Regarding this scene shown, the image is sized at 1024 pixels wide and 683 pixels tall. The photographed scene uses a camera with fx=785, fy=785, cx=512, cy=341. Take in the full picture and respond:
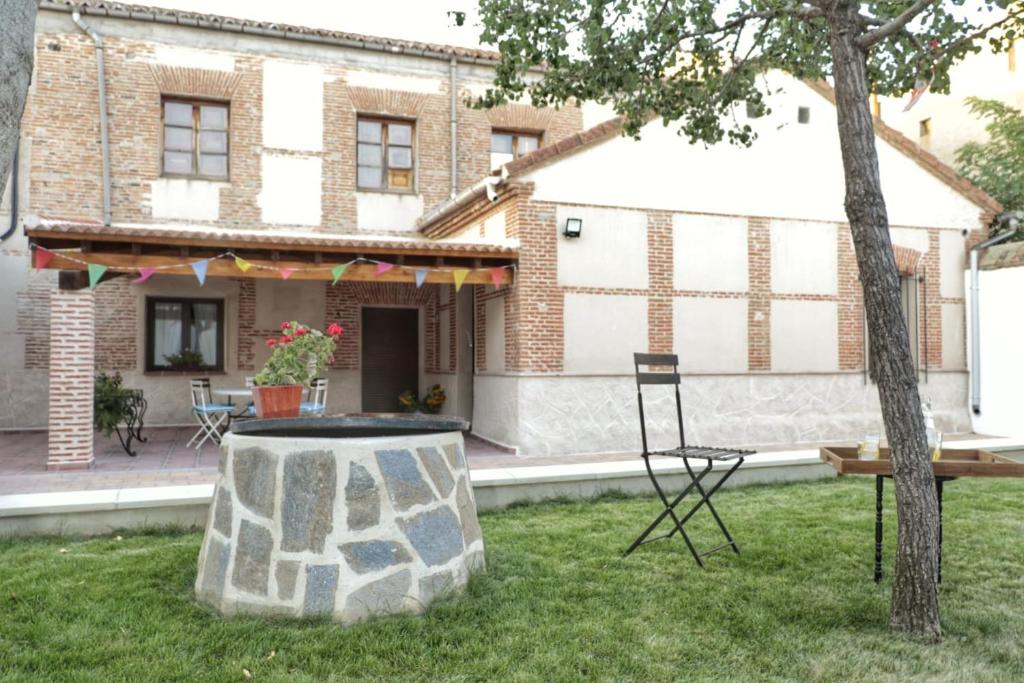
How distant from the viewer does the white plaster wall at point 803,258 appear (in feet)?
33.8

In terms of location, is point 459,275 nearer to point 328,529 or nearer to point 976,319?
point 328,529

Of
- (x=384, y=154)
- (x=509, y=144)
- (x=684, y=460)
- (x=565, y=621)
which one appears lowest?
(x=565, y=621)

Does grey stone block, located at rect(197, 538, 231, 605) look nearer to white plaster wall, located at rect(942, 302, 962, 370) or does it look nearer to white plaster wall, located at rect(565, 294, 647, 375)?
white plaster wall, located at rect(565, 294, 647, 375)

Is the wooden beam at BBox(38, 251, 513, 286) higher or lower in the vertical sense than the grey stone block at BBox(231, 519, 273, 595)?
higher

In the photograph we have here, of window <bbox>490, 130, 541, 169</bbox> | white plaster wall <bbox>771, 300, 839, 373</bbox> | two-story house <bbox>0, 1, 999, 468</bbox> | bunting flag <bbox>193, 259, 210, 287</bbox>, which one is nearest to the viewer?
bunting flag <bbox>193, 259, 210, 287</bbox>

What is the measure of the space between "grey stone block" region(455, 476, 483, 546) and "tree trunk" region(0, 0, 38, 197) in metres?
2.62

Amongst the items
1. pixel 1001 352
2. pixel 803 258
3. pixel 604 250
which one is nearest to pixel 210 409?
pixel 604 250

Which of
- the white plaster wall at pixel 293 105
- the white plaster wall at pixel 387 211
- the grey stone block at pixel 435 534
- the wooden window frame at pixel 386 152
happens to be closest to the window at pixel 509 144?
the wooden window frame at pixel 386 152

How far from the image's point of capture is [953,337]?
11070 millimetres

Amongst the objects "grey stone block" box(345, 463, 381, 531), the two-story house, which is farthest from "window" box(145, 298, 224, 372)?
"grey stone block" box(345, 463, 381, 531)

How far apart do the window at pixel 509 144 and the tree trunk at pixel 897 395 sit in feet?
34.4

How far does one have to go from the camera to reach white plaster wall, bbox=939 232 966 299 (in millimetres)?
11062

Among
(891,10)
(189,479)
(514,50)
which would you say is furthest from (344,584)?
(891,10)

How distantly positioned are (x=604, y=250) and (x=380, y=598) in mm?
6508
